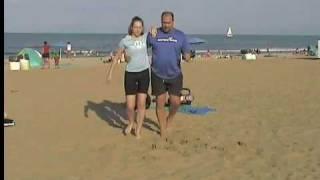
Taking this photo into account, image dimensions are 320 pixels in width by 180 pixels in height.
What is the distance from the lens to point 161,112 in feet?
21.6

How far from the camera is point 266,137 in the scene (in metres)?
6.50

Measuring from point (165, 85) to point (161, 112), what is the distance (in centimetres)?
34

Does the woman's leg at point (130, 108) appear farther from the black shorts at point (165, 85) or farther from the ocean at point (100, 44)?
the ocean at point (100, 44)

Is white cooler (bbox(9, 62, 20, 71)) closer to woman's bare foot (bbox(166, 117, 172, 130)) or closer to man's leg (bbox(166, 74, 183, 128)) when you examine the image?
woman's bare foot (bbox(166, 117, 172, 130))

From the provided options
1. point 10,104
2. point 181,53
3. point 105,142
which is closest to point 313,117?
point 181,53

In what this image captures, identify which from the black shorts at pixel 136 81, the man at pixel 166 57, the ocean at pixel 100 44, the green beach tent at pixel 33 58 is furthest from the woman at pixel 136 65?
the ocean at pixel 100 44

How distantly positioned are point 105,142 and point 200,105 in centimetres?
356

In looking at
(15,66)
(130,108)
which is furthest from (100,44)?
(130,108)

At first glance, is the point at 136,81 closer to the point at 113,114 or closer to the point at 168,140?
the point at 168,140

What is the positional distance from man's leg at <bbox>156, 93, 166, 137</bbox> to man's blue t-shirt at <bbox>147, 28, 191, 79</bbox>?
268 millimetres

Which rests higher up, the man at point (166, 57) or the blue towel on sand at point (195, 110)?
the man at point (166, 57)

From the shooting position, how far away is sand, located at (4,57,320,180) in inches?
200

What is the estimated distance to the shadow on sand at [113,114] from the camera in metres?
7.41

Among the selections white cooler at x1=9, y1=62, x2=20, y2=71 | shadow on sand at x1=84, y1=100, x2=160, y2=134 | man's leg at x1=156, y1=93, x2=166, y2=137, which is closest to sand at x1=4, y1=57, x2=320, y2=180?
shadow on sand at x1=84, y1=100, x2=160, y2=134
